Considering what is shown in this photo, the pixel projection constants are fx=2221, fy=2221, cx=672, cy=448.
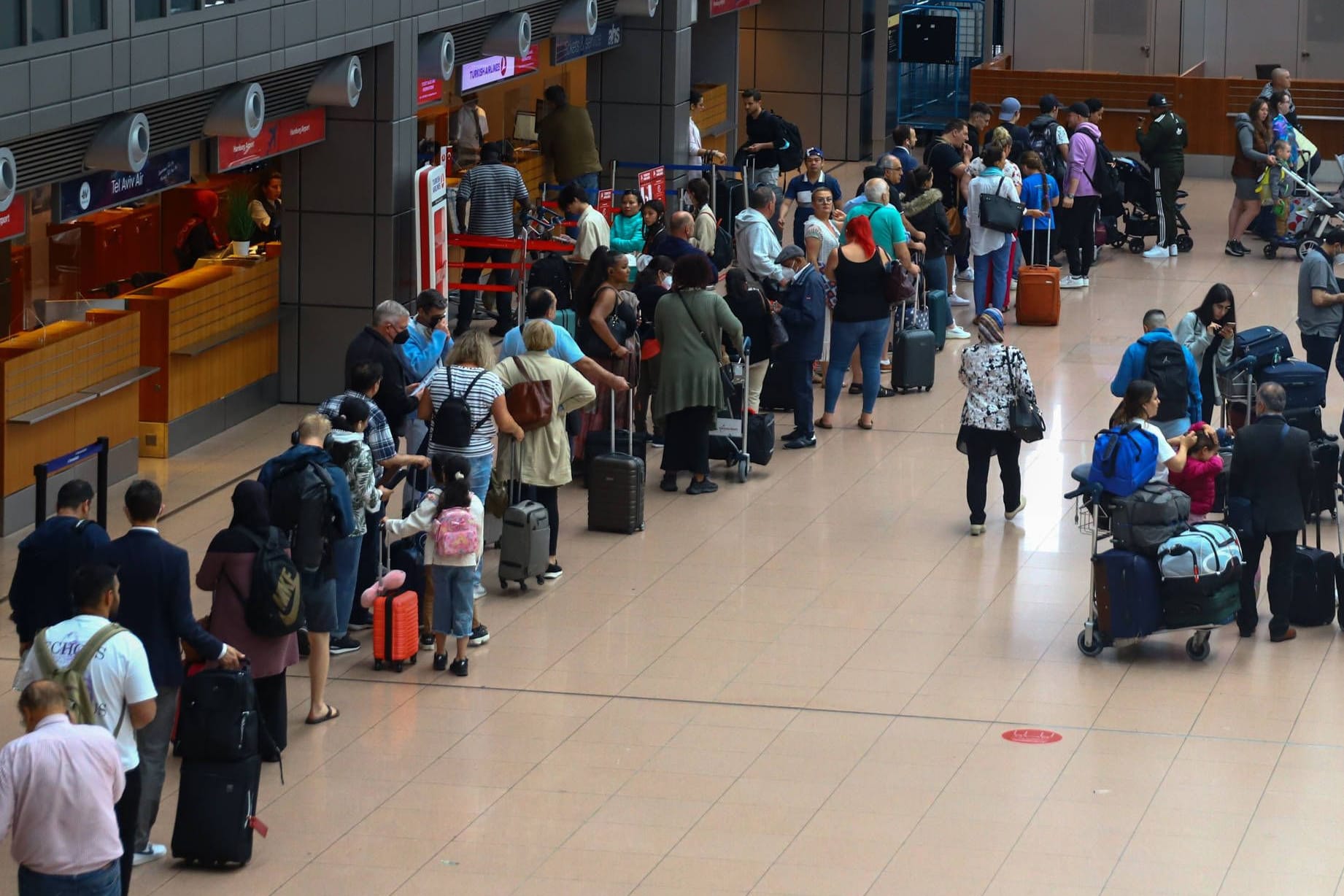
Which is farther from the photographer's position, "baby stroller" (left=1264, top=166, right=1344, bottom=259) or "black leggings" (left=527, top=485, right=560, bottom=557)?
"baby stroller" (left=1264, top=166, right=1344, bottom=259)

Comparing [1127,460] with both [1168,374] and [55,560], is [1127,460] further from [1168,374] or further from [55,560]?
[55,560]

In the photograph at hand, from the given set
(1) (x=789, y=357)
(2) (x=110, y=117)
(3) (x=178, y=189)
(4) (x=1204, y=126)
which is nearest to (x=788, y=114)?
(4) (x=1204, y=126)

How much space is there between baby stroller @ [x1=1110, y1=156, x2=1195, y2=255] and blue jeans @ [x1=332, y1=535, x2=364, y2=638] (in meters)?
14.3

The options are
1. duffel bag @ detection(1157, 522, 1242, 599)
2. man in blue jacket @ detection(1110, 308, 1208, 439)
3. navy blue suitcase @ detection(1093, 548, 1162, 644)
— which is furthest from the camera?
man in blue jacket @ detection(1110, 308, 1208, 439)

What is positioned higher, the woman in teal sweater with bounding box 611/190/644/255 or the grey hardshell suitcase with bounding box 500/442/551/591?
the woman in teal sweater with bounding box 611/190/644/255

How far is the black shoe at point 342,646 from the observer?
454 inches

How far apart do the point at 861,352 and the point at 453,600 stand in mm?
5931

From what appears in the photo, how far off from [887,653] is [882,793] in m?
2.03

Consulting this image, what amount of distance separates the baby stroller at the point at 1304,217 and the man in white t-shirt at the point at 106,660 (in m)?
17.9

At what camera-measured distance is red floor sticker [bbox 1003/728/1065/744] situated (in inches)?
409

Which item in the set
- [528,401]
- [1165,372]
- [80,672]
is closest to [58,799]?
[80,672]

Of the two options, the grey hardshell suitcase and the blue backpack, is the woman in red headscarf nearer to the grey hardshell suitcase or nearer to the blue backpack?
the grey hardshell suitcase

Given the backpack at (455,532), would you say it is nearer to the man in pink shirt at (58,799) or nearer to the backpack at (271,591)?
the backpack at (271,591)

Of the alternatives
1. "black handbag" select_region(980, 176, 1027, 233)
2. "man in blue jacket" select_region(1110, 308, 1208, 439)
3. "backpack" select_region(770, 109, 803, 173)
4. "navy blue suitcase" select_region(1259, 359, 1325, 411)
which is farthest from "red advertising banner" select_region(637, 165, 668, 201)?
A: "man in blue jacket" select_region(1110, 308, 1208, 439)
